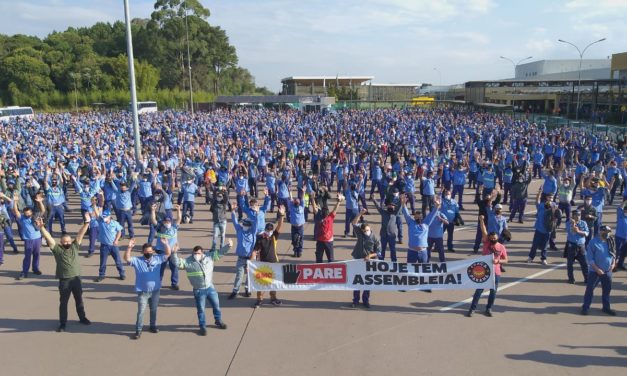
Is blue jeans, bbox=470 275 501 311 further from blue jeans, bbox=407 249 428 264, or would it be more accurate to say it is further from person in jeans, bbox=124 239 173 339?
person in jeans, bbox=124 239 173 339

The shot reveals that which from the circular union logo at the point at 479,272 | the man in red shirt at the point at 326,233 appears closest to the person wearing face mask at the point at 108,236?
the man in red shirt at the point at 326,233

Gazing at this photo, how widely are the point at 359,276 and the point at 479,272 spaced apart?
182cm

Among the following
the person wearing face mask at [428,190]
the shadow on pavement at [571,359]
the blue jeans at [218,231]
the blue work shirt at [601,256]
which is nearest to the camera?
the shadow on pavement at [571,359]

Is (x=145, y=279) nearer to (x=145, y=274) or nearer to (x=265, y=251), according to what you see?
(x=145, y=274)

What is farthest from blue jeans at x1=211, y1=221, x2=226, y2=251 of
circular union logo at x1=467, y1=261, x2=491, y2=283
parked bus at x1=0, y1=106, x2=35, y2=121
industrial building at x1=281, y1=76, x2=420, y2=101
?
industrial building at x1=281, y1=76, x2=420, y2=101

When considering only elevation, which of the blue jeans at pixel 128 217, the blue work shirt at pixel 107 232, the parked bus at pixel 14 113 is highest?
the parked bus at pixel 14 113

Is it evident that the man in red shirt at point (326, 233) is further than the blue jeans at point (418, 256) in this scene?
Yes

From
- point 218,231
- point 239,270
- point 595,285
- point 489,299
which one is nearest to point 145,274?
point 239,270

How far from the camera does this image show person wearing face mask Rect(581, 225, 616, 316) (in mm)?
7188

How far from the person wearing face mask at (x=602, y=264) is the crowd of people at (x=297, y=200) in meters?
0.02

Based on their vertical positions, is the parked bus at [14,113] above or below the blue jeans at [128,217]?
above

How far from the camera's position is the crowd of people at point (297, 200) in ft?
24.1

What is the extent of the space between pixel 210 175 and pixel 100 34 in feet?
290

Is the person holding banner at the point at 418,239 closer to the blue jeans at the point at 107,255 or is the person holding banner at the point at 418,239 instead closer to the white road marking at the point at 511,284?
the white road marking at the point at 511,284
